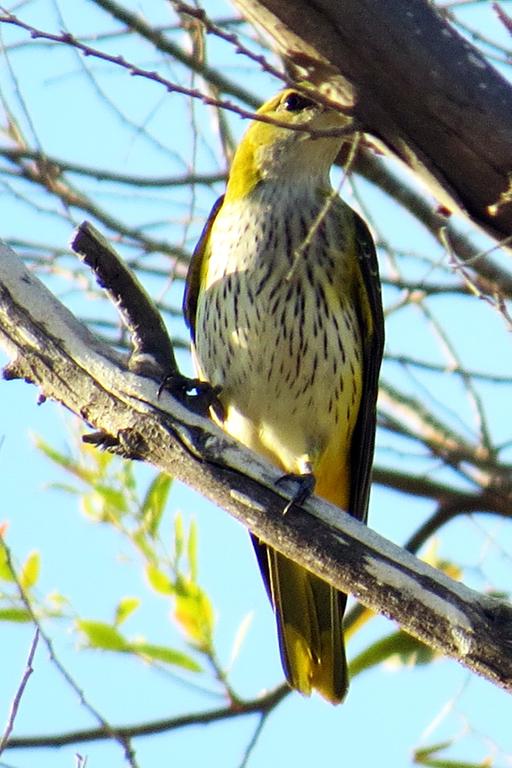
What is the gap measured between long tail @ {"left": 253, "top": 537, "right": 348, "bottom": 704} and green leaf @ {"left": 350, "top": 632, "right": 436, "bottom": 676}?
0.32 meters

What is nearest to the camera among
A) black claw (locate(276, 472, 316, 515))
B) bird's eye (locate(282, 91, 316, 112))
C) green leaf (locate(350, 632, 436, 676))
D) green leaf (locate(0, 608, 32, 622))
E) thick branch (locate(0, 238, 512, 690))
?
thick branch (locate(0, 238, 512, 690))

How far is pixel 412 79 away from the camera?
3213 millimetres

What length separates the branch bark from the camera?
3.18 meters

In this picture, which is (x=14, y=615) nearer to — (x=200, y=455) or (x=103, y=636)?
(x=103, y=636)

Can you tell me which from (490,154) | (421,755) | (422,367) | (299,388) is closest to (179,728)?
(421,755)

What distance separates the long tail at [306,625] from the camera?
166 inches

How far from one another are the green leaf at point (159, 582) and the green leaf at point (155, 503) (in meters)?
0.13

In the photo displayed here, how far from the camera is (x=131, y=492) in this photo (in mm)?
4516

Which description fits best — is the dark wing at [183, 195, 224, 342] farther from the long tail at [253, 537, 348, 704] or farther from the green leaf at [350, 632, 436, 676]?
the green leaf at [350, 632, 436, 676]

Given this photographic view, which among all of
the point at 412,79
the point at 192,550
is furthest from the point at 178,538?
the point at 412,79

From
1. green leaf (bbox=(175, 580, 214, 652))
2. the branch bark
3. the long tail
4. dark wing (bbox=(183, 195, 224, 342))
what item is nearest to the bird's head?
dark wing (bbox=(183, 195, 224, 342))

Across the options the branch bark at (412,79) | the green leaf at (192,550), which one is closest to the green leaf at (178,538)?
the green leaf at (192,550)

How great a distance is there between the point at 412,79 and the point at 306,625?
1948 mm

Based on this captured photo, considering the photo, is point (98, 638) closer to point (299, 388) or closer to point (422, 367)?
point (299, 388)
